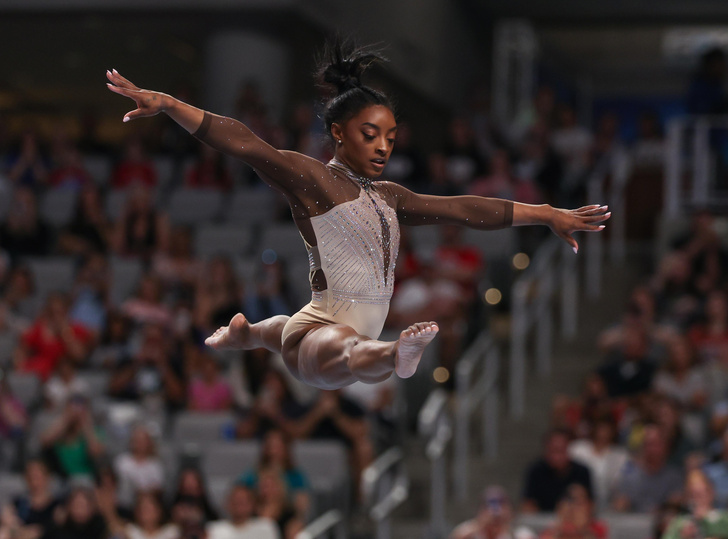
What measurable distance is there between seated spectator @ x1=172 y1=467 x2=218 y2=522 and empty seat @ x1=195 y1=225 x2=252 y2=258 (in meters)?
2.68

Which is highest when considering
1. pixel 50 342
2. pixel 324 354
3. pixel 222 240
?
pixel 222 240

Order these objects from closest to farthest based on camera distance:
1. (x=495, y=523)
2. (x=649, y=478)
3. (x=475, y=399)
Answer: (x=495, y=523) → (x=649, y=478) → (x=475, y=399)

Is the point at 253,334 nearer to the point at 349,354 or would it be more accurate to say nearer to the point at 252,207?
the point at 349,354

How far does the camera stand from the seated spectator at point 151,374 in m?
8.36

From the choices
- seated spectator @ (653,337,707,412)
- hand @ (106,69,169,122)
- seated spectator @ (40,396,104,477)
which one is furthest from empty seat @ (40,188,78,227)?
hand @ (106,69,169,122)

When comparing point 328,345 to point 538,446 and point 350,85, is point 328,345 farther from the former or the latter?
point 538,446

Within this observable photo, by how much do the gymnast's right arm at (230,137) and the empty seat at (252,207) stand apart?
21.6 feet

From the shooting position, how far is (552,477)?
744 cm

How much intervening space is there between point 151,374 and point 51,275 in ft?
5.59

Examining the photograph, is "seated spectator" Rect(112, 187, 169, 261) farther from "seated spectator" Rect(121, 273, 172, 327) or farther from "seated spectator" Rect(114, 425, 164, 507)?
"seated spectator" Rect(114, 425, 164, 507)

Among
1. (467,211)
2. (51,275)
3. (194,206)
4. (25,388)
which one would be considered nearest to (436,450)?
(25,388)

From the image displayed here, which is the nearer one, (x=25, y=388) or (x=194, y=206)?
(x=25, y=388)

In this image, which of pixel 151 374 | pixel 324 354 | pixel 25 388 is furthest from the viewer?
pixel 25 388

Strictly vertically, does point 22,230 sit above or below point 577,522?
above
